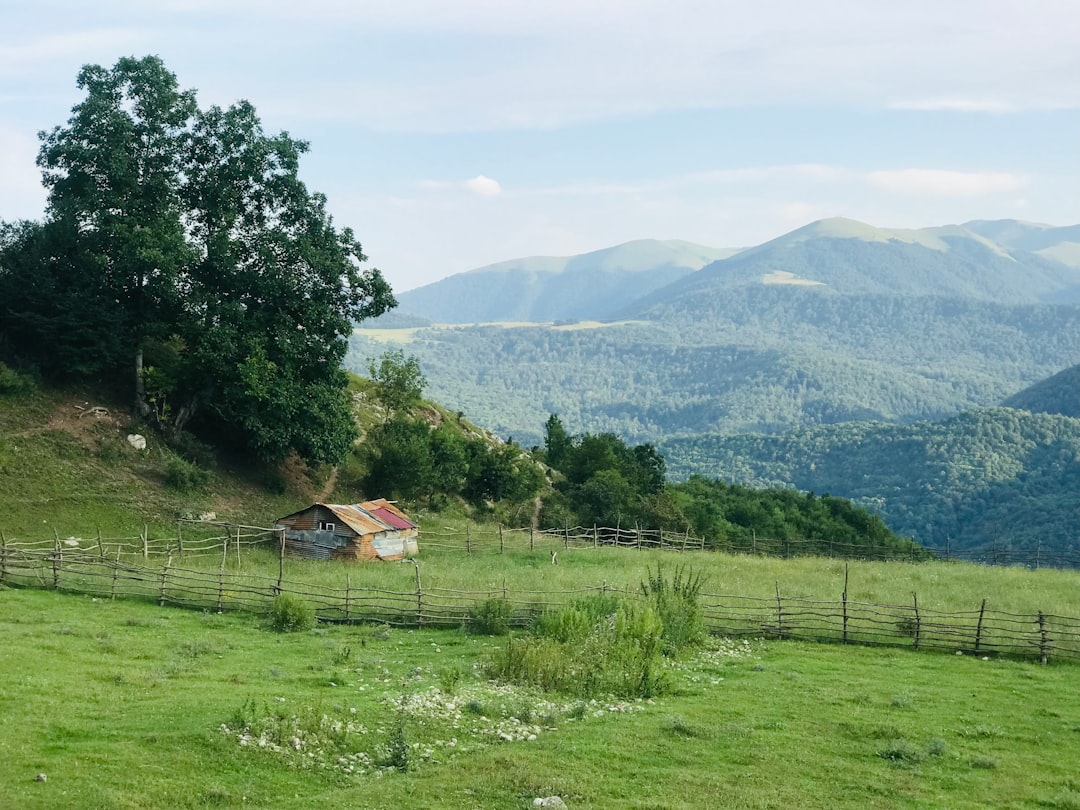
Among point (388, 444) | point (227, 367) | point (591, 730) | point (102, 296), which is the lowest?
point (591, 730)

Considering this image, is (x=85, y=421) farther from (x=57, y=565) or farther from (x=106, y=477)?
(x=57, y=565)

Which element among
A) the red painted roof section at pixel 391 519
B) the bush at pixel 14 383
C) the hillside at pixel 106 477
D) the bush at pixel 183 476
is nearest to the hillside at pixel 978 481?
the red painted roof section at pixel 391 519

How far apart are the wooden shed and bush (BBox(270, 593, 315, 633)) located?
36.9 feet

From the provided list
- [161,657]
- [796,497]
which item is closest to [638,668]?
[161,657]

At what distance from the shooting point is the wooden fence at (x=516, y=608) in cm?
2906

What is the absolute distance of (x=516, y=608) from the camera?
2991 cm

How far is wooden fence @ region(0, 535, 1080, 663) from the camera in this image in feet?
95.3

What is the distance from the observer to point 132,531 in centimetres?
3906

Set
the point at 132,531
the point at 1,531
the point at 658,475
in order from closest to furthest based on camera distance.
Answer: the point at 1,531 < the point at 132,531 < the point at 658,475

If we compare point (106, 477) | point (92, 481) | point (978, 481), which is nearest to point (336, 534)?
point (106, 477)

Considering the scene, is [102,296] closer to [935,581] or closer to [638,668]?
[638,668]

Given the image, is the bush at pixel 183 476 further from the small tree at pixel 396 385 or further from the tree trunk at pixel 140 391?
the small tree at pixel 396 385

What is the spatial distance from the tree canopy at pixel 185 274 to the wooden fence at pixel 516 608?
13.3 m

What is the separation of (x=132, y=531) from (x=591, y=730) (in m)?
26.2
